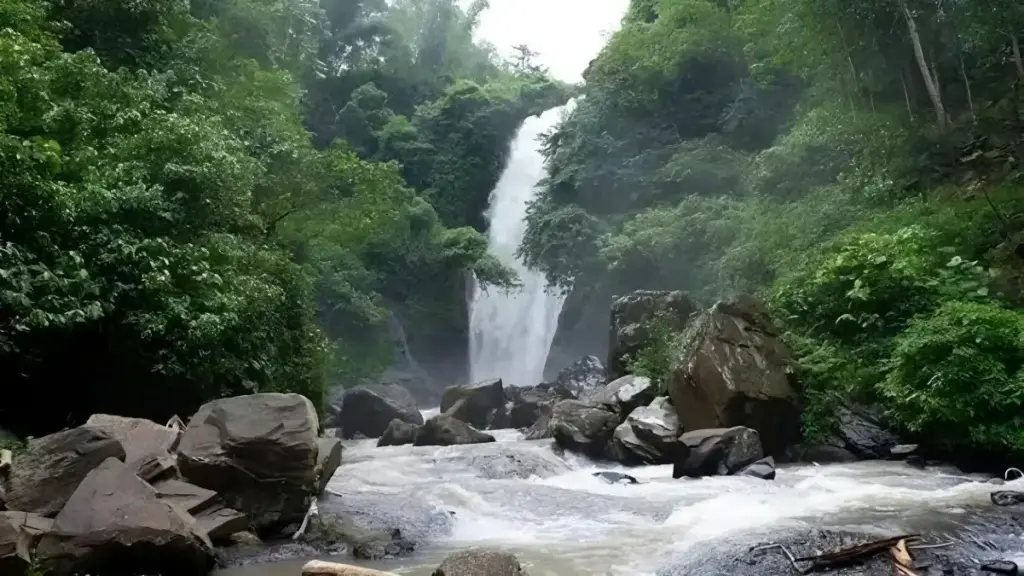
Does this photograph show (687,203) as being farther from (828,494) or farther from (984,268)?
(828,494)

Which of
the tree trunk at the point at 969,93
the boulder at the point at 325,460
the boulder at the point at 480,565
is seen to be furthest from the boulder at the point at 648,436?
the tree trunk at the point at 969,93

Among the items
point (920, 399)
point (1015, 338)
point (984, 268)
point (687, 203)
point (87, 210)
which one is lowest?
point (920, 399)

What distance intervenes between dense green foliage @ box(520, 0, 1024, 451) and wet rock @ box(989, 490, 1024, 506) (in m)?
1.55

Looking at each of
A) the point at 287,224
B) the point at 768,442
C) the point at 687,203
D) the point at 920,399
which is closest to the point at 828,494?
the point at 920,399

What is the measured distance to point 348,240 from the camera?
16.3 m

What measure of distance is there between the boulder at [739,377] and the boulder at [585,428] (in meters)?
1.25

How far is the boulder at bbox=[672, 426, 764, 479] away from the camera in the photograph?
30.9 feet

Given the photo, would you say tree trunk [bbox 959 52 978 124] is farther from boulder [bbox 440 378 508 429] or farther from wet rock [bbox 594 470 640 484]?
boulder [bbox 440 378 508 429]

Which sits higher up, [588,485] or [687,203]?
[687,203]

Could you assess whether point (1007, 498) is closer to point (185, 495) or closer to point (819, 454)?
point (819, 454)

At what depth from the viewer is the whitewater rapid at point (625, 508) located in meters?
6.16

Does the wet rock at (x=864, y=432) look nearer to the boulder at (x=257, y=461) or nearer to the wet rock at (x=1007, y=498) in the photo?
the wet rock at (x=1007, y=498)

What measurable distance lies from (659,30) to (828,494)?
18977mm

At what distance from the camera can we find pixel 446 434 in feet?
46.9
